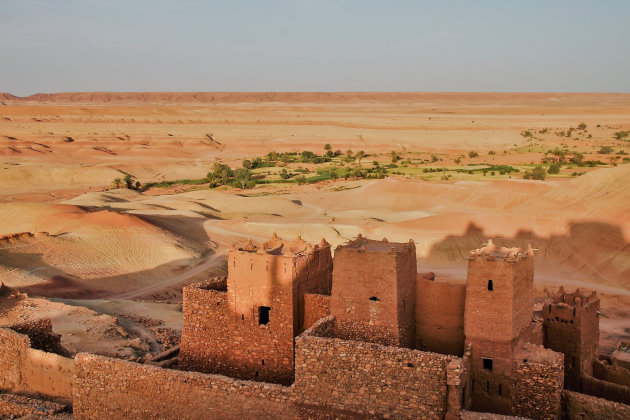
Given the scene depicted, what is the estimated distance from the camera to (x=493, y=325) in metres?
11.5

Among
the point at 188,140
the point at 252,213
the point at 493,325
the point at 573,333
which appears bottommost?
the point at 252,213

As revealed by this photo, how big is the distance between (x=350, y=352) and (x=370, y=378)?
1.70 feet

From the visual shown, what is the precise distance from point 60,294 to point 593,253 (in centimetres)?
2206

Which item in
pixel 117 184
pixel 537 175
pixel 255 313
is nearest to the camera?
pixel 255 313

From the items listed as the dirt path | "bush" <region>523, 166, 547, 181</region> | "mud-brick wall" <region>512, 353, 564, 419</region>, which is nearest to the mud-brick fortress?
"mud-brick wall" <region>512, 353, 564, 419</region>

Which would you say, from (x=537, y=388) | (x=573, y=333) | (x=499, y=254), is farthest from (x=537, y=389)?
(x=573, y=333)

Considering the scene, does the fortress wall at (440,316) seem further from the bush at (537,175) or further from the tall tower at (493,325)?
the bush at (537,175)

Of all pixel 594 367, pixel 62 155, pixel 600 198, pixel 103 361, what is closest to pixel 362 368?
pixel 103 361

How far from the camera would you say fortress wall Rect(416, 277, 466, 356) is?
41.5ft

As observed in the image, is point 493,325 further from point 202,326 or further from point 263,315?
point 202,326

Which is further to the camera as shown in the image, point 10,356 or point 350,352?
point 10,356

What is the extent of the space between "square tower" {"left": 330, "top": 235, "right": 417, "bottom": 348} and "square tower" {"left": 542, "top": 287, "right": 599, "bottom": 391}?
13.0ft

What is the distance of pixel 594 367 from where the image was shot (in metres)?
15.4

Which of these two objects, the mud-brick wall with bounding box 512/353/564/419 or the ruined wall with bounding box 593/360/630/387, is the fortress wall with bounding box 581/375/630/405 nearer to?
the ruined wall with bounding box 593/360/630/387
